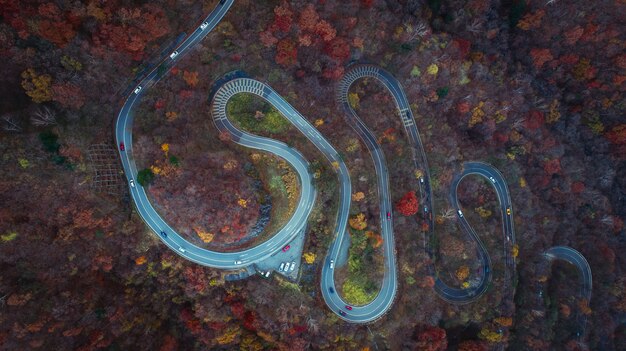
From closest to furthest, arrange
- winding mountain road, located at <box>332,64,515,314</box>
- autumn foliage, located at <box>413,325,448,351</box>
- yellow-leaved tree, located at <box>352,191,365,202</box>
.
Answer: yellow-leaved tree, located at <box>352,191,365,202</box>, autumn foliage, located at <box>413,325,448,351</box>, winding mountain road, located at <box>332,64,515,314</box>

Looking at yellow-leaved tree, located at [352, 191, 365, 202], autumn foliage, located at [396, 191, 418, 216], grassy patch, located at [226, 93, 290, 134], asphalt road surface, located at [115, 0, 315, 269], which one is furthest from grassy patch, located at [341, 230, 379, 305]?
grassy patch, located at [226, 93, 290, 134]

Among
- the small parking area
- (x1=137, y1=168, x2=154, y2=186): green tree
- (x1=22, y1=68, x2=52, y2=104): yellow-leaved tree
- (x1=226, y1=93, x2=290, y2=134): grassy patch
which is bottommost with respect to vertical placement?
the small parking area

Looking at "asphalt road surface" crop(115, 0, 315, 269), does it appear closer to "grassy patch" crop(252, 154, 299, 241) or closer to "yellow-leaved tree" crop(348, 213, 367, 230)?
"grassy patch" crop(252, 154, 299, 241)

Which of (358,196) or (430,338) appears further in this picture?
(430,338)

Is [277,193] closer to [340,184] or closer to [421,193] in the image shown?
[340,184]

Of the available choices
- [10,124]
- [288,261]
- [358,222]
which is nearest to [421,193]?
[358,222]

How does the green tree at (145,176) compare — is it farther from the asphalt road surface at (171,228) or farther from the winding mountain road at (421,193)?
the winding mountain road at (421,193)

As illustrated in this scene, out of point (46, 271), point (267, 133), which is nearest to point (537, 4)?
point (267, 133)

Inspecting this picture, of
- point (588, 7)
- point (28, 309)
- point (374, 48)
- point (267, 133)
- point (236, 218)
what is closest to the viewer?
point (28, 309)

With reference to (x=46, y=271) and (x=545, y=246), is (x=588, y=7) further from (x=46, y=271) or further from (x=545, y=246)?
(x=46, y=271)

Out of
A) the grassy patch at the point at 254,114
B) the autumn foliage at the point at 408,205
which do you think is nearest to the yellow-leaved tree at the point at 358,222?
the autumn foliage at the point at 408,205

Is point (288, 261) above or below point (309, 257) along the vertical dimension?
below
